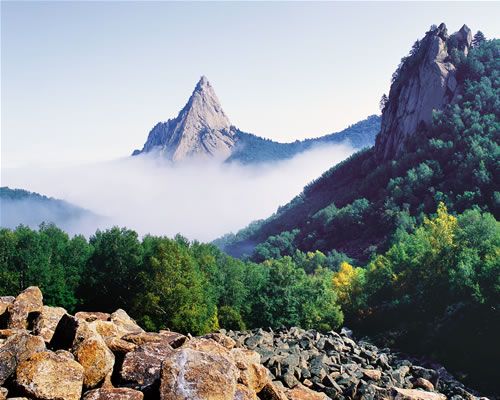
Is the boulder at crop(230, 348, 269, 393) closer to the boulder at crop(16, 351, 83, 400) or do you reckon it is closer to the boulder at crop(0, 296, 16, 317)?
the boulder at crop(16, 351, 83, 400)

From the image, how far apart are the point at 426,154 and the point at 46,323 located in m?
144

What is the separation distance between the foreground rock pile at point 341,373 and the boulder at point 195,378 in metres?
5.93

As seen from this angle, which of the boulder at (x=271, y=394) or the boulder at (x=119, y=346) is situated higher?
the boulder at (x=119, y=346)

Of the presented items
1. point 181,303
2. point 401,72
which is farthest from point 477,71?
point 181,303

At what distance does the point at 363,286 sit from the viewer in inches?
3177

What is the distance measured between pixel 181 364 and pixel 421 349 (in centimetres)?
4725

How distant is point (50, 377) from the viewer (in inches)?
659

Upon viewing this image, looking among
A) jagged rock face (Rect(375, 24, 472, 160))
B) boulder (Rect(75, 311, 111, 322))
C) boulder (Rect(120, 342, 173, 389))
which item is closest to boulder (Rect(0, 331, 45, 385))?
boulder (Rect(120, 342, 173, 389))

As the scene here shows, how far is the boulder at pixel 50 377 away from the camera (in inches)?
648

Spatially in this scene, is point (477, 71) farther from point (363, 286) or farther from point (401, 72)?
point (363, 286)

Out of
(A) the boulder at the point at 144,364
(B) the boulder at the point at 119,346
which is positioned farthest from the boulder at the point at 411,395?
(B) the boulder at the point at 119,346

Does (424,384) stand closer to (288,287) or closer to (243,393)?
(243,393)

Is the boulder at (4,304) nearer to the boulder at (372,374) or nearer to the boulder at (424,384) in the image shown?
the boulder at (372,374)

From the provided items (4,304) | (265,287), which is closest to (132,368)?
(4,304)
